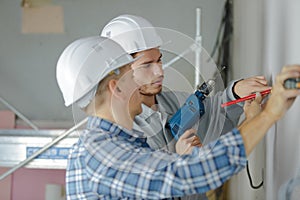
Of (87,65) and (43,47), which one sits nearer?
(87,65)

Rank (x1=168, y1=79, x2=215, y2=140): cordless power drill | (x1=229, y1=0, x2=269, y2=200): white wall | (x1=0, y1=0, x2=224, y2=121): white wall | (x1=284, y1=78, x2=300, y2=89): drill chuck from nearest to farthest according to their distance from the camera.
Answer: (x1=284, y1=78, x2=300, y2=89): drill chuck → (x1=168, y1=79, x2=215, y2=140): cordless power drill → (x1=229, y1=0, x2=269, y2=200): white wall → (x1=0, y1=0, x2=224, y2=121): white wall

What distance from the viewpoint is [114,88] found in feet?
2.80

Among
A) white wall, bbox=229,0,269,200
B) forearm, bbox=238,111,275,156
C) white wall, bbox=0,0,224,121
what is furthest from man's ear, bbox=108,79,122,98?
white wall, bbox=0,0,224,121

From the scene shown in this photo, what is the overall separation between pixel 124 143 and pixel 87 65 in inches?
6.5

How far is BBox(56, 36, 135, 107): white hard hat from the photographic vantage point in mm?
849

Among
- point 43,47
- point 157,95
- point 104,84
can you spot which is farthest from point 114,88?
point 43,47

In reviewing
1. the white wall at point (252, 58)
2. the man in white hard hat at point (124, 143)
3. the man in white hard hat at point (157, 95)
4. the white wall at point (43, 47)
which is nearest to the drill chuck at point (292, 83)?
the man in white hard hat at point (124, 143)

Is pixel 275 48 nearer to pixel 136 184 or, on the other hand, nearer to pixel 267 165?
pixel 267 165

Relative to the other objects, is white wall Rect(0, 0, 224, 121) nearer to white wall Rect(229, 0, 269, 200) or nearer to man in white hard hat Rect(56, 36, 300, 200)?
white wall Rect(229, 0, 269, 200)

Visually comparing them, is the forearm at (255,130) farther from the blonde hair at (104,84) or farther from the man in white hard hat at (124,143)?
the blonde hair at (104,84)

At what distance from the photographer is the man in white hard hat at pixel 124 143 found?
676 mm

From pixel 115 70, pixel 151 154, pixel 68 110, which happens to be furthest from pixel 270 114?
pixel 68 110

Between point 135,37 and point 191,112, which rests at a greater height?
point 135,37

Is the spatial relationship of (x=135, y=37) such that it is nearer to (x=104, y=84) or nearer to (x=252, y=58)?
(x=104, y=84)
